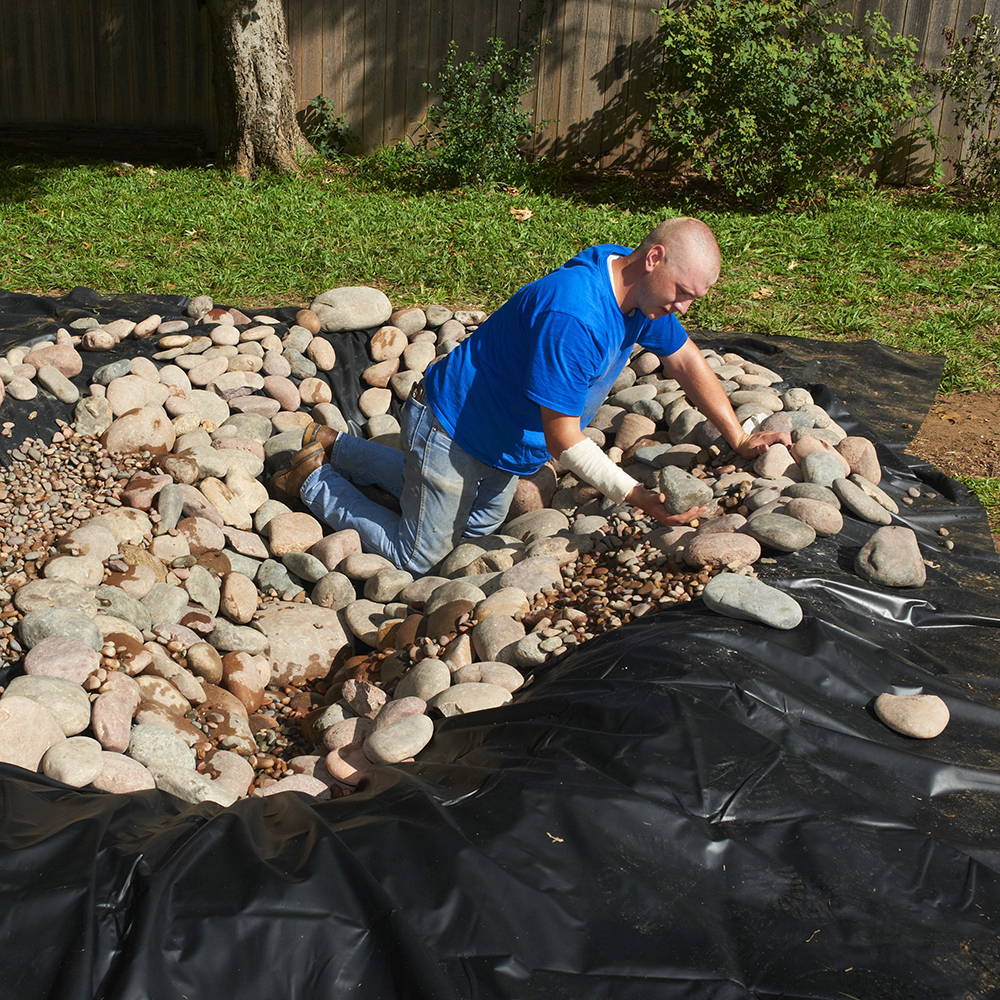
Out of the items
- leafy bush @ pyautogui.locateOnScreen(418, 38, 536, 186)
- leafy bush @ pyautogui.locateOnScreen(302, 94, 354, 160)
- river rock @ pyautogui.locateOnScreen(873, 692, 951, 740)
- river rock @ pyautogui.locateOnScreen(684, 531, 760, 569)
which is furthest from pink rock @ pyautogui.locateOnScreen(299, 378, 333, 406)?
leafy bush @ pyautogui.locateOnScreen(302, 94, 354, 160)

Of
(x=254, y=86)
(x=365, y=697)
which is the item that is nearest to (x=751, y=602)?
(x=365, y=697)

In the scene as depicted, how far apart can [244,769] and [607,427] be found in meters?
2.06

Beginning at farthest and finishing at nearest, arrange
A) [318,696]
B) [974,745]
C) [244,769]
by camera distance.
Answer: [318,696], [244,769], [974,745]

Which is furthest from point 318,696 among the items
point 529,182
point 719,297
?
point 529,182

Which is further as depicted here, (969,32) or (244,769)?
(969,32)

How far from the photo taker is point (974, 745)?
2488mm

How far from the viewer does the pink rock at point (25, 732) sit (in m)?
2.41

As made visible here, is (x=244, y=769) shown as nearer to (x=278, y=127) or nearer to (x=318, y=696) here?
(x=318, y=696)

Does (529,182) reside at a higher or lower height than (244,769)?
higher

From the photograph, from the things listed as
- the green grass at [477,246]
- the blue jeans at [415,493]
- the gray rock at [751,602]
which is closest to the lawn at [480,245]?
the green grass at [477,246]

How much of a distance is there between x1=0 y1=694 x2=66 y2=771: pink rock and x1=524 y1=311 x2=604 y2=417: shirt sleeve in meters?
1.60

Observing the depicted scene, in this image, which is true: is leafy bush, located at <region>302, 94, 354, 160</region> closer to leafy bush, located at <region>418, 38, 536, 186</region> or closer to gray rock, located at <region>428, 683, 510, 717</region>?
leafy bush, located at <region>418, 38, 536, 186</region>

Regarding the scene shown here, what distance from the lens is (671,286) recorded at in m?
3.07

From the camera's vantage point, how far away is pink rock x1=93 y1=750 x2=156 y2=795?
2.45 meters
